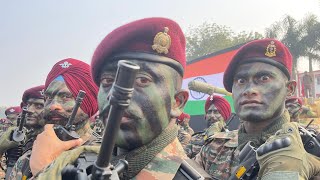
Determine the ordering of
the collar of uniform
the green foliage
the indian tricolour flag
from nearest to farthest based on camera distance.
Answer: the collar of uniform
the indian tricolour flag
the green foliage

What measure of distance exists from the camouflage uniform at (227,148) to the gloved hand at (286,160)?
3.15 ft

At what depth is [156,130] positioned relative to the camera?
219cm

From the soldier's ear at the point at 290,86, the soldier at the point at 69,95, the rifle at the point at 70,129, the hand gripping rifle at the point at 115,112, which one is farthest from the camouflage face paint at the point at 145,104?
the soldier's ear at the point at 290,86

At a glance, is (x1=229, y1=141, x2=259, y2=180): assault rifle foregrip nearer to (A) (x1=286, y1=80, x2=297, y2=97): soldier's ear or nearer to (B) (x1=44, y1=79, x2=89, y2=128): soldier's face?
(A) (x1=286, y1=80, x2=297, y2=97): soldier's ear

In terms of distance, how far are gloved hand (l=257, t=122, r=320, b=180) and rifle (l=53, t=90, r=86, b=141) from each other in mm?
1541

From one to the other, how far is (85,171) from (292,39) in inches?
1213

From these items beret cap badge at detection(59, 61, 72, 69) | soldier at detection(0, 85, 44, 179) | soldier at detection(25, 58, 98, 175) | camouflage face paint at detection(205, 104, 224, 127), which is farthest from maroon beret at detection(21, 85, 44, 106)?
camouflage face paint at detection(205, 104, 224, 127)

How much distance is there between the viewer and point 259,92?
11.6ft

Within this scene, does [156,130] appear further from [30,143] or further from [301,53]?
[301,53]

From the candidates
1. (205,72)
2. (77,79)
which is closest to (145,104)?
(77,79)

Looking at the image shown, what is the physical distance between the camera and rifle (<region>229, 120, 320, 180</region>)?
2.68 meters

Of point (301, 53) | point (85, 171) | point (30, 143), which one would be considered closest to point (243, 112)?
point (85, 171)

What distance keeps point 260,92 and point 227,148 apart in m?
0.67

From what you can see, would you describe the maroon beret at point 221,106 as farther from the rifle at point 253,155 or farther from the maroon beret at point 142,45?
the maroon beret at point 142,45
